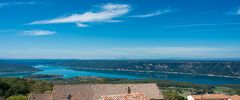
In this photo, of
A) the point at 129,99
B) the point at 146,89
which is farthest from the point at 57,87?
the point at 129,99

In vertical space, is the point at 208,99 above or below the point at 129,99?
below

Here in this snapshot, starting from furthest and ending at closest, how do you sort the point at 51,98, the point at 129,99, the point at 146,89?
the point at 146,89, the point at 51,98, the point at 129,99

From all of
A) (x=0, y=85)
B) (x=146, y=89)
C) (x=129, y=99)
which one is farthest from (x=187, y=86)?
(x=129, y=99)

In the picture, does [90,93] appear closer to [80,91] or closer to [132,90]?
[80,91]

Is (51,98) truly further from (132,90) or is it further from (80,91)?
(132,90)

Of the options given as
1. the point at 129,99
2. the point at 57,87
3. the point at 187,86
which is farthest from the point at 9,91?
the point at 187,86

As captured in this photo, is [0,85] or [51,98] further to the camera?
[0,85]

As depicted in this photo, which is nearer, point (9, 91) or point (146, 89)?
point (146, 89)

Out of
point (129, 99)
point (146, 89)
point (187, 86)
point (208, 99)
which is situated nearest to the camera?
point (129, 99)

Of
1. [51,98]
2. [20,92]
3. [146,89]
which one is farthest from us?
[20,92]
